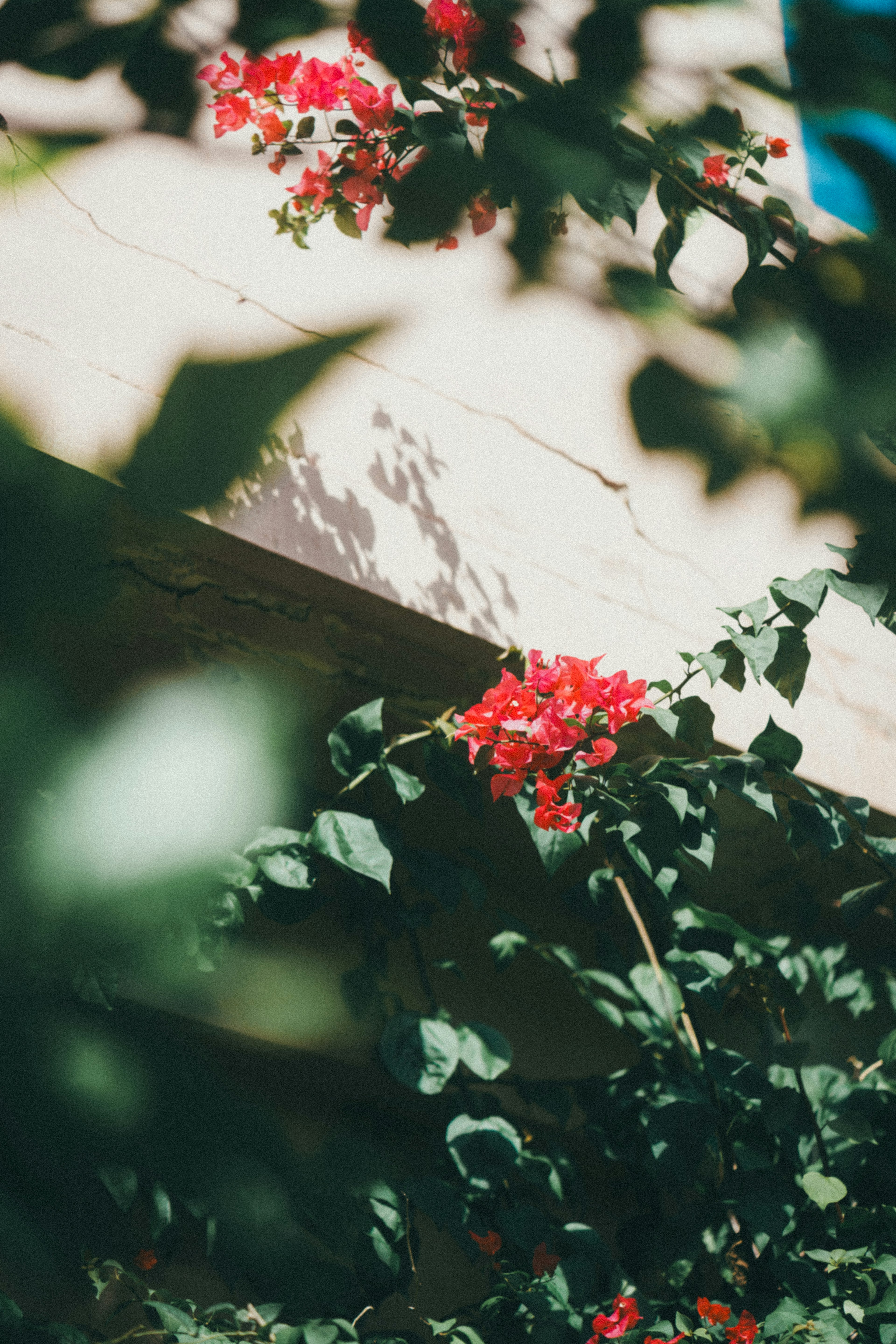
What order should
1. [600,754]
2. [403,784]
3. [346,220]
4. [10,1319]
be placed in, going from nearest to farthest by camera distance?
1. [10,1319]
2. [600,754]
3. [403,784]
4. [346,220]

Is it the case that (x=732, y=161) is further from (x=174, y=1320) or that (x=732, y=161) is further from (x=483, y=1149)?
(x=174, y=1320)

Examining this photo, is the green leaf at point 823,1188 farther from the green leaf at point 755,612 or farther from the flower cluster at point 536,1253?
the green leaf at point 755,612

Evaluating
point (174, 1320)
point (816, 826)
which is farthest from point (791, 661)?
point (174, 1320)

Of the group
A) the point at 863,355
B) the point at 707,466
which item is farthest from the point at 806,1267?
the point at 863,355

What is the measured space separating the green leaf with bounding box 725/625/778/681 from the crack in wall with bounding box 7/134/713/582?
1.64 ft

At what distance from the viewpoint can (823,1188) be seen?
0.95m

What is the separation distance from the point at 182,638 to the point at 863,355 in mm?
1142

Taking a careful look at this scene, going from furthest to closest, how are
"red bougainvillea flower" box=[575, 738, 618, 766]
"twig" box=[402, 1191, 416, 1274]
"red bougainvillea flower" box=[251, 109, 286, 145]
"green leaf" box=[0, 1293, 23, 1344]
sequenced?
"red bougainvillea flower" box=[251, 109, 286, 145], "twig" box=[402, 1191, 416, 1274], "red bougainvillea flower" box=[575, 738, 618, 766], "green leaf" box=[0, 1293, 23, 1344]

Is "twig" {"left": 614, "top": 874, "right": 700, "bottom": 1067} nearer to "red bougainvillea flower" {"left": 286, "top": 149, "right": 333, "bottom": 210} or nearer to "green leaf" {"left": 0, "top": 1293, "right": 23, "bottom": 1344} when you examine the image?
"green leaf" {"left": 0, "top": 1293, "right": 23, "bottom": 1344}

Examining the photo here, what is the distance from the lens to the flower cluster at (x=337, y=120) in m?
1.14

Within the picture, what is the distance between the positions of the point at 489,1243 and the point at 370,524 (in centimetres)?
81

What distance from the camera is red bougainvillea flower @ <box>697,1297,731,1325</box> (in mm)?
898

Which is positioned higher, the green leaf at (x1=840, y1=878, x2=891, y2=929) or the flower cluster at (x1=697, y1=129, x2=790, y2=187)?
the flower cluster at (x1=697, y1=129, x2=790, y2=187)

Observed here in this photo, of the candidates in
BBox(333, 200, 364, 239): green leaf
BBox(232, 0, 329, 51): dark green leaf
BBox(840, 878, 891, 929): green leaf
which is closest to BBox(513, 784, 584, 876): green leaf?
BBox(840, 878, 891, 929): green leaf
